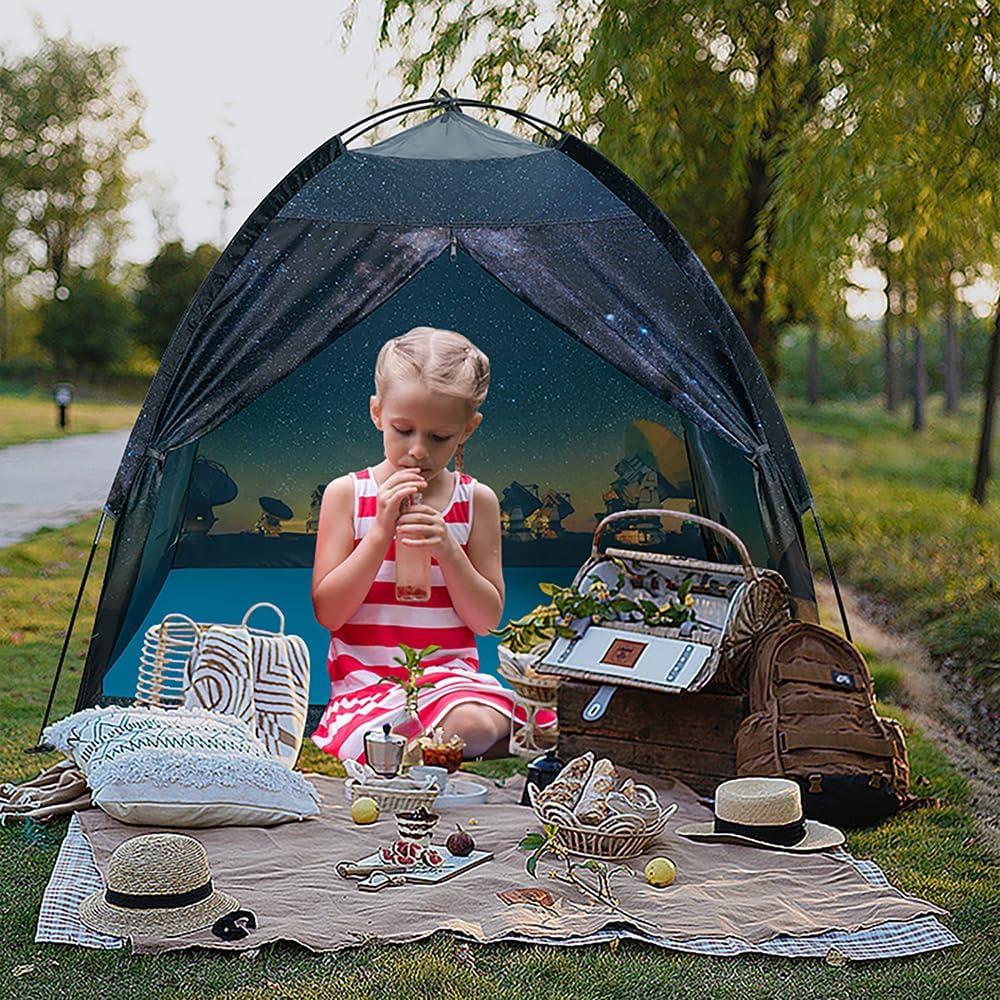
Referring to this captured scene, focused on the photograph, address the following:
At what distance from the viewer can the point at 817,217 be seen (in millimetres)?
5793

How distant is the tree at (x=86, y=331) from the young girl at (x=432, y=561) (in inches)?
956

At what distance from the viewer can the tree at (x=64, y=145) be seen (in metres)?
31.1

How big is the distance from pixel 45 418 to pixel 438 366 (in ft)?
55.7

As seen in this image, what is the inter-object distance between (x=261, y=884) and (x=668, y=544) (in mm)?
2436

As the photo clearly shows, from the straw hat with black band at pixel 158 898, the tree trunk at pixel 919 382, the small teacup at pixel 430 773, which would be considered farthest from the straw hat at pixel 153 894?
the tree trunk at pixel 919 382

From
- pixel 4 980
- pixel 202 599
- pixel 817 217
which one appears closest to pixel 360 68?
pixel 817 217

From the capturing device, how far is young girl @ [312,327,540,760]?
4414 mm

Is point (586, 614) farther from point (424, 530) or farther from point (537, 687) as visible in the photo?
point (424, 530)

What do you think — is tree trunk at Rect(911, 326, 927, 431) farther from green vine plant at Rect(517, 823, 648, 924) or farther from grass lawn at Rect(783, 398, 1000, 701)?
green vine plant at Rect(517, 823, 648, 924)

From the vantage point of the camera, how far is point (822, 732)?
383 cm

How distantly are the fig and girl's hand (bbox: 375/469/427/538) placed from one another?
1238 mm

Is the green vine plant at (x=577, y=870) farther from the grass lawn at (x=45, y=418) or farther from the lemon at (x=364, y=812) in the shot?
the grass lawn at (x=45, y=418)

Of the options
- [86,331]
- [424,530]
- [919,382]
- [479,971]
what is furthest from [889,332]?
[86,331]

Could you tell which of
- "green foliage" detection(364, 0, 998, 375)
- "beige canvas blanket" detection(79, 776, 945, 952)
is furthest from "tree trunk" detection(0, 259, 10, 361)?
"beige canvas blanket" detection(79, 776, 945, 952)
